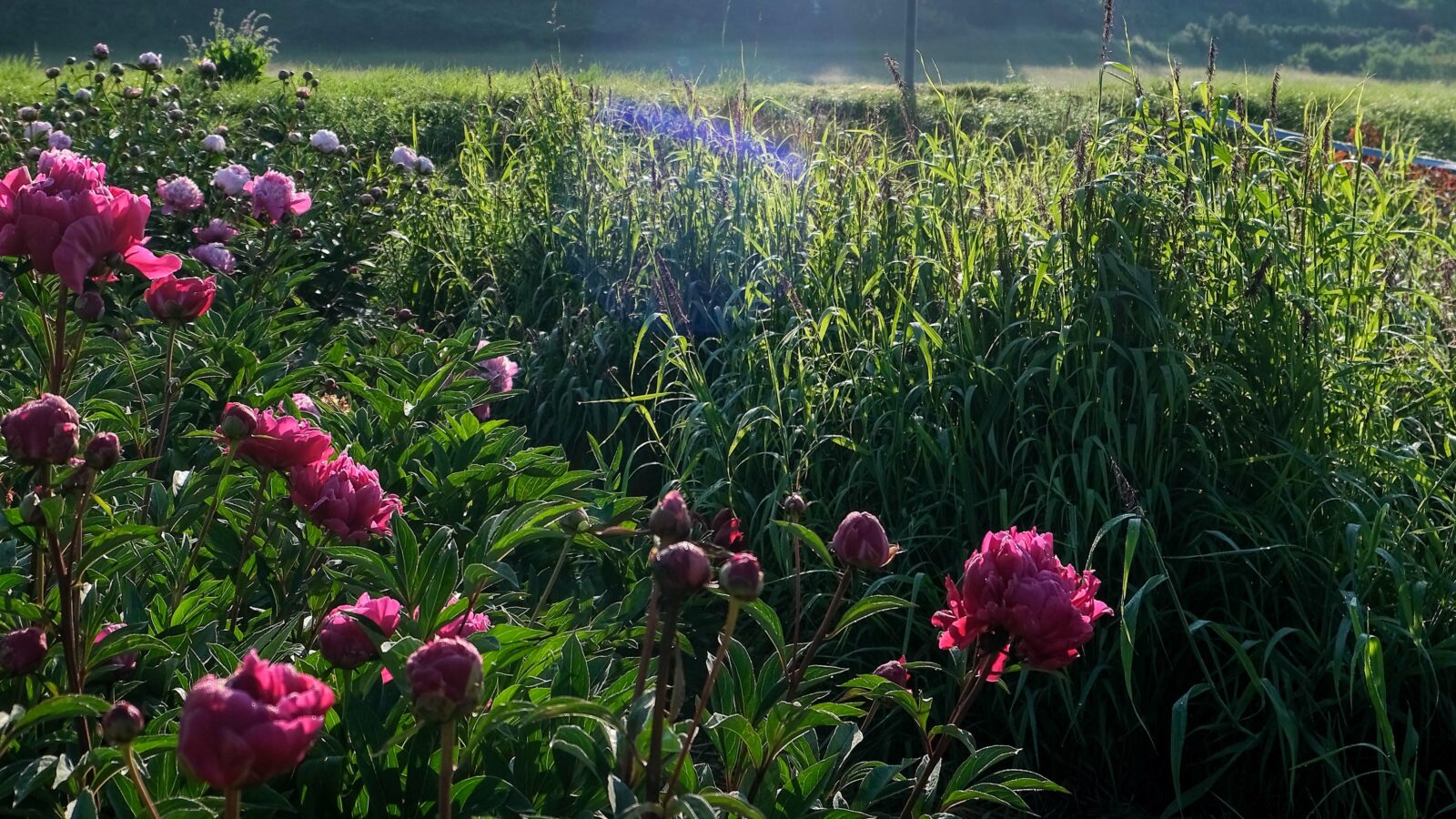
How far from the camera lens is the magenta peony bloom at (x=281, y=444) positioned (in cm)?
135

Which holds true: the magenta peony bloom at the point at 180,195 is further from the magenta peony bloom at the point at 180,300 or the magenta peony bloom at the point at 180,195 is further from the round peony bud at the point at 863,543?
the round peony bud at the point at 863,543

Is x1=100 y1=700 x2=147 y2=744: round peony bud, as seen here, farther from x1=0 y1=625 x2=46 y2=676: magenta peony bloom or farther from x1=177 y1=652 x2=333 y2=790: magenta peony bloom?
x1=0 y1=625 x2=46 y2=676: magenta peony bloom

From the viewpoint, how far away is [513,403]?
3.50 meters

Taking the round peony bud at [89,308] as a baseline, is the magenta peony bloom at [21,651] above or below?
below

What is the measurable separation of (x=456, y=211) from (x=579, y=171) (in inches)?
26.0

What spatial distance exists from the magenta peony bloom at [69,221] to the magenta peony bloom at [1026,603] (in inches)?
41.0

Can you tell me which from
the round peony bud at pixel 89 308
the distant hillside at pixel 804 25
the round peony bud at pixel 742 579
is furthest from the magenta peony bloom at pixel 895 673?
the distant hillside at pixel 804 25

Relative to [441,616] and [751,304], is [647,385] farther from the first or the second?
[441,616]

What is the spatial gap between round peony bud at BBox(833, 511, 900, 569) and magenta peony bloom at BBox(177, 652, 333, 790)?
59cm

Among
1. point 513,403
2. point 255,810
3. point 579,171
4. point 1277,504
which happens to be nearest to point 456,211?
point 579,171

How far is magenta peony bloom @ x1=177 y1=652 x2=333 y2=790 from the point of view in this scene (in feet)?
2.31

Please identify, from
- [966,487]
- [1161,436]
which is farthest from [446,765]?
[1161,436]

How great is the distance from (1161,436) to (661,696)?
170 cm

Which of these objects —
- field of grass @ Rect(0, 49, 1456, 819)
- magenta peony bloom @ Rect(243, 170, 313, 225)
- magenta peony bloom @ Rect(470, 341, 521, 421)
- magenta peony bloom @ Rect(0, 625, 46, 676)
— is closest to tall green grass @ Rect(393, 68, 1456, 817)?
field of grass @ Rect(0, 49, 1456, 819)
